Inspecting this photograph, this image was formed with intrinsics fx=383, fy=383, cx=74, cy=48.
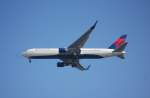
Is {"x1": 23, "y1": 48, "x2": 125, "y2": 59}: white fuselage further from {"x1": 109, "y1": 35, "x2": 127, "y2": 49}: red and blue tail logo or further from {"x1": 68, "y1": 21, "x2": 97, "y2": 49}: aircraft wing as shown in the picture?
{"x1": 109, "y1": 35, "x2": 127, "y2": 49}: red and blue tail logo

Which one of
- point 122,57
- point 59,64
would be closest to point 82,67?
point 59,64

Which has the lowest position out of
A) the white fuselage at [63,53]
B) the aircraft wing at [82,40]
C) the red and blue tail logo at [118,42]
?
the white fuselage at [63,53]

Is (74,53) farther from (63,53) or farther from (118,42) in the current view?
(118,42)

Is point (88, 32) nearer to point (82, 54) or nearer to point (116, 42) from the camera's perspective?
point (82, 54)

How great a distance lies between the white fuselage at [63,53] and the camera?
330 feet

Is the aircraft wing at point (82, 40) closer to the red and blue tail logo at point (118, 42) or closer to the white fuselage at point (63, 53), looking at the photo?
the white fuselage at point (63, 53)

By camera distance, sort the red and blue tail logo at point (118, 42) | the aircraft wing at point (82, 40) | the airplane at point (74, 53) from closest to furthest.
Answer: the aircraft wing at point (82, 40)
the airplane at point (74, 53)
the red and blue tail logo at point (118, 42)

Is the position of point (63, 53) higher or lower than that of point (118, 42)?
lower

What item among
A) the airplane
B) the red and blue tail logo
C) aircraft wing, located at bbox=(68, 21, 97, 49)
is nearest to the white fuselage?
the airplane

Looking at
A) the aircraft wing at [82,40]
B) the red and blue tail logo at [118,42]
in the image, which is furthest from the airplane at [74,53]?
the red and blue tail logo at [118,42]

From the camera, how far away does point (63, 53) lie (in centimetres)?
10025

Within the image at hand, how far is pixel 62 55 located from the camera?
101 metres


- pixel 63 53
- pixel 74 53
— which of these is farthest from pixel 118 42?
pixel 63 53

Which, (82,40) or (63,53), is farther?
(63,53)
